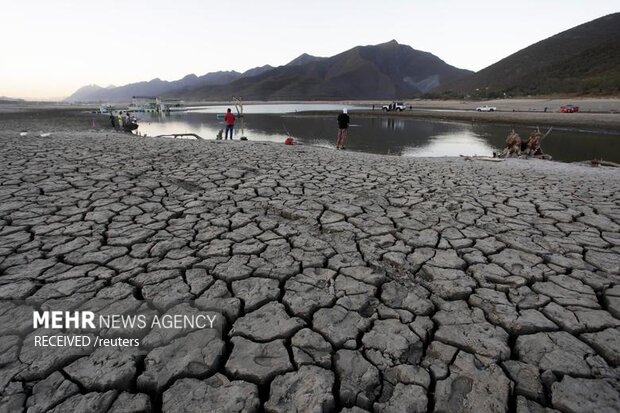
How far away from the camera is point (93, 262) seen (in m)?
2.61

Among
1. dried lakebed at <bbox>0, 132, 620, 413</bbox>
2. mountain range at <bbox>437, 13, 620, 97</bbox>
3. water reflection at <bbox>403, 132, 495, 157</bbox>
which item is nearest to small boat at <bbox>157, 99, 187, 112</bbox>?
water reflection at <bbox>403, 132, 495, 157</bbox>

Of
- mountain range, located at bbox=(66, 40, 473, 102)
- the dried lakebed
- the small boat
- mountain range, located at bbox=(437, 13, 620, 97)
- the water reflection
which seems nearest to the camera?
the dried lakebed

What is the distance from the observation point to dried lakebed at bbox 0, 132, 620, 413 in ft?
5.12

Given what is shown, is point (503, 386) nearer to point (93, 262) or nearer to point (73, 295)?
point (73, 295)

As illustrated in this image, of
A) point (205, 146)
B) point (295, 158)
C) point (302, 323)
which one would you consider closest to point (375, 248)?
point (302, 323)

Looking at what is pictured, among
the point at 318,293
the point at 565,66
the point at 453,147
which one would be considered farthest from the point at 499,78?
the point at 318,293

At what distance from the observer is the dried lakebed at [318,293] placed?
5.12 ft

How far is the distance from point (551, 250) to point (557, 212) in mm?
1433

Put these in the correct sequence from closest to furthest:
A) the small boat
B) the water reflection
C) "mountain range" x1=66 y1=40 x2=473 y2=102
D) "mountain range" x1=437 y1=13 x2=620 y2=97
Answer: the water reflection → "mountain range" x1=437 y1=13 x2=620 y2=97 → the small boat → "mountain range" x1=66 y1=40 x2=473 y2=102

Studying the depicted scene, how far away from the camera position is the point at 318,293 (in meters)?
2.31

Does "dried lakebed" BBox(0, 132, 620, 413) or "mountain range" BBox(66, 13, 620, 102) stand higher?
"mountain range" BBox(66, 13, 620, 102)

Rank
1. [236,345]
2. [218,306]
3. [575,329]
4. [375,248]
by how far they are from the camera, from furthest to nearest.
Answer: [375,248], [218,306], [575,329], [236,345]

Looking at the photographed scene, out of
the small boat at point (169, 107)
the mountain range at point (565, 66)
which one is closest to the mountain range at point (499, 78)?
the mountain range at point (565, 66)

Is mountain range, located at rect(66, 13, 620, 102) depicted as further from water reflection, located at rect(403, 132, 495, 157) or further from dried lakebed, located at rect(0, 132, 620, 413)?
dried lakebed, located at rect(0, 132, 620, 413)
